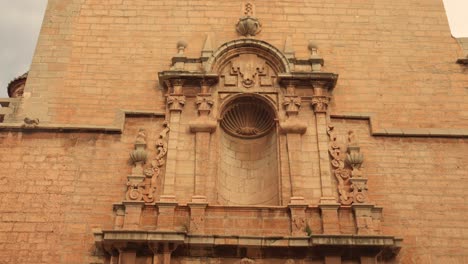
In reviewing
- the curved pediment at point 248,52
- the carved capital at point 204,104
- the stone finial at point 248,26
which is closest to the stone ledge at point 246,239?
the carved capital at point 204,104

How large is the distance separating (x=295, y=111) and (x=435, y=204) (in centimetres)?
313

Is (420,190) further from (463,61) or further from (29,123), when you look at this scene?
(29,123)

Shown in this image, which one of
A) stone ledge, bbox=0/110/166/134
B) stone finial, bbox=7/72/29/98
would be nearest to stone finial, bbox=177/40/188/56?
stone ledge, bbox=0/110/166/134

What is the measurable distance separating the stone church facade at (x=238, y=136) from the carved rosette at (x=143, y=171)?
0.09 feet

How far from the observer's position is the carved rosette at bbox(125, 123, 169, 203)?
1036 centimetres

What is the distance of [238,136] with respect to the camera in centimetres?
1190

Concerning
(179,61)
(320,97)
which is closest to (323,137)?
(320,97)

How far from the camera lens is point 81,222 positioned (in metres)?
10.2

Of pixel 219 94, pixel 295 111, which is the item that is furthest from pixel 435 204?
pixel 219 94

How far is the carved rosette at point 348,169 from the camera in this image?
10.5 m

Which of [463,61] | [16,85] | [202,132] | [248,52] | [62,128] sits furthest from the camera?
[16,85]

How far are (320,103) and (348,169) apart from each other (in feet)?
4.87

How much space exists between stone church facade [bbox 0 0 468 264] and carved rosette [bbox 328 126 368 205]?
0.10 feet

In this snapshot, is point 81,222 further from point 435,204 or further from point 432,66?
point 432,66
